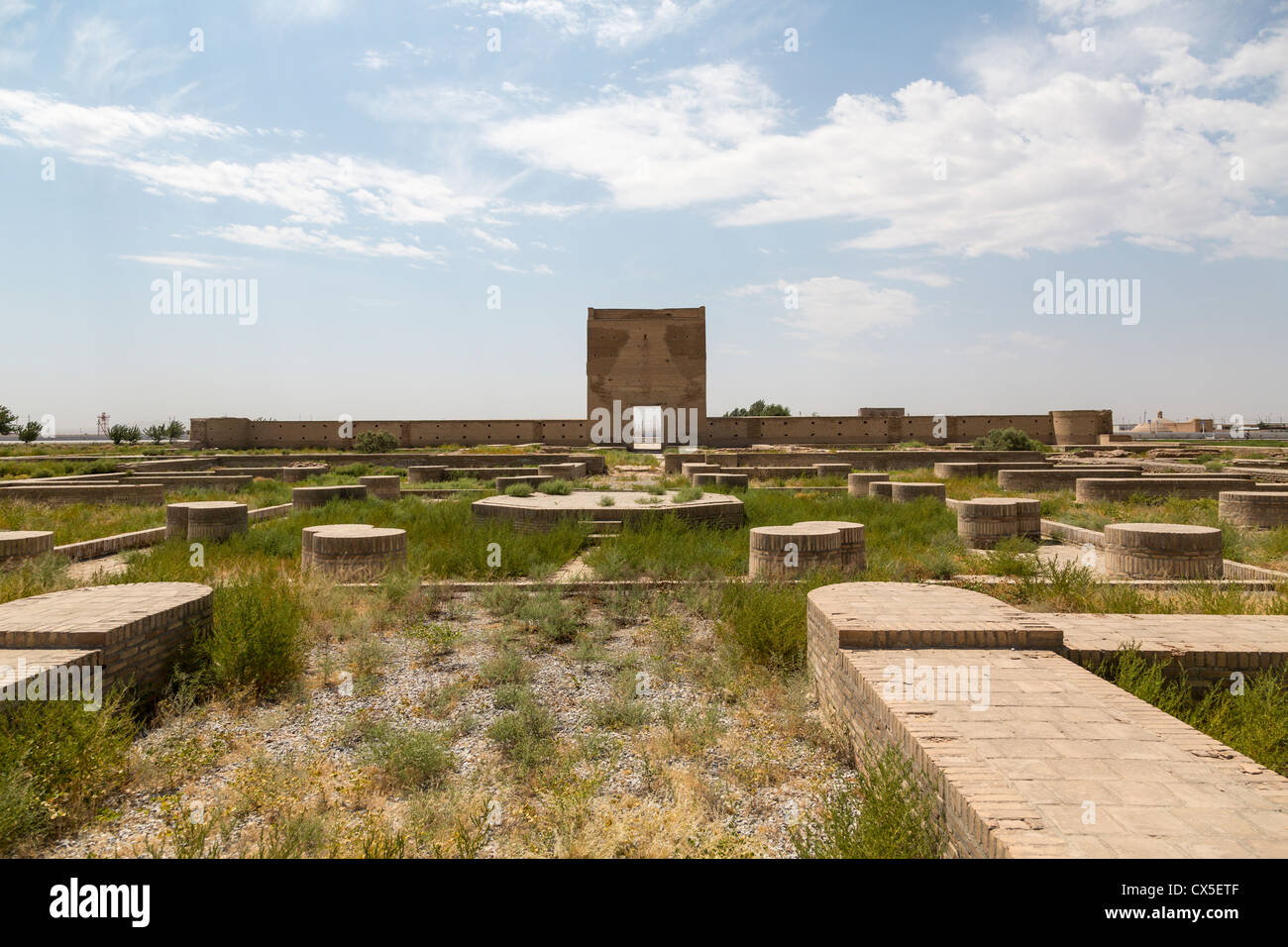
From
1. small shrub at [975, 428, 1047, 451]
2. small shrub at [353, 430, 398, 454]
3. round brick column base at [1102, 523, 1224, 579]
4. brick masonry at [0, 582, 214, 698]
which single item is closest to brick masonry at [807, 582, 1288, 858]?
brick masonry at [0, 582, 214, 698]

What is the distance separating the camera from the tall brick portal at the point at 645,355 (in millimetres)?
35781

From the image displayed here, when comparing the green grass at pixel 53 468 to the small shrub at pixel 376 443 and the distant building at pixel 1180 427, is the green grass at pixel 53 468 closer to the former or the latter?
the small shrub at pixel 376 443

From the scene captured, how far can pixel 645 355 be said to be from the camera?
118 feet

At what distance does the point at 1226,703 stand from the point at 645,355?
33562mm

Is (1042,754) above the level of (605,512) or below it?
below

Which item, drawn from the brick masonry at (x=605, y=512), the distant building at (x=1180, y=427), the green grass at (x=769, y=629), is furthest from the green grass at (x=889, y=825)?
the distant building at (x=1180, y=427)

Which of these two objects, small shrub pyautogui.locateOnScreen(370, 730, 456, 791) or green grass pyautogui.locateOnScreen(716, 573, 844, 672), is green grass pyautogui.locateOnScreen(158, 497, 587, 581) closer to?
green grass pyautogui.locateOnScreen(716, 573, 844, 672)

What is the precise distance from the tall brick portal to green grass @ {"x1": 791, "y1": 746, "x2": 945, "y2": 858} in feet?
110

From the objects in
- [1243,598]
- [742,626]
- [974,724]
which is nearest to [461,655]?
[742,626]

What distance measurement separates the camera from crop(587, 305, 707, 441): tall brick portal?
35781 mm

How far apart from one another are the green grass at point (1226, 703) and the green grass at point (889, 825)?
5.24 feet

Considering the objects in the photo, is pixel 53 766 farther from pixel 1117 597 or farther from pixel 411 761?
pixel 1117 597

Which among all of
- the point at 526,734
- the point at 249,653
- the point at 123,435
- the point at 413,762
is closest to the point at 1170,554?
the point at 526,734
